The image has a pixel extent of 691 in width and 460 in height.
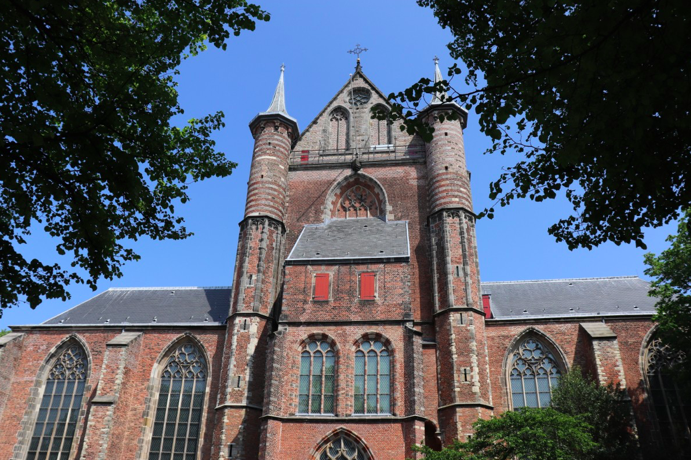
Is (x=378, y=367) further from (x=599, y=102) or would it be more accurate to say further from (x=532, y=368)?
(x=599, y=102)

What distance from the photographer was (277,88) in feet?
101

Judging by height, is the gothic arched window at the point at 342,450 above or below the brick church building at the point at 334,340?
below

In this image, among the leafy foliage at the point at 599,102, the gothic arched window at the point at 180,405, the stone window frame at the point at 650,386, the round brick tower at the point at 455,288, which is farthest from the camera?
the gothic arched window at the point at 180,405

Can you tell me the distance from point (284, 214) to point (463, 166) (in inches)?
356

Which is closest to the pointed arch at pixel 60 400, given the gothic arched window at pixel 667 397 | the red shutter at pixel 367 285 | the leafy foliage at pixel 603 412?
the red shutter at pixel 367 285

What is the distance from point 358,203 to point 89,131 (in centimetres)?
2007

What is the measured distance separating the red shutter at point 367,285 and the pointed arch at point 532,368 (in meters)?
6.40

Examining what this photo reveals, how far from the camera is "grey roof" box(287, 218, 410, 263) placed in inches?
877

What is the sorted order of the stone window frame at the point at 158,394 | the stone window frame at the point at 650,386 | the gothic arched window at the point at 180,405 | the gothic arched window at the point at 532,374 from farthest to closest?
the gothic arched window at the point at 180,405
the stone window frame at the point at 158,394
the gothic arched window at the point at 532,374
the stone window frame at the point at 650,386

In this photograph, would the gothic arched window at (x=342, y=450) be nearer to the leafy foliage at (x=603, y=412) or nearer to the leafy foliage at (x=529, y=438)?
the leafy foliage at (x=529, y=438)

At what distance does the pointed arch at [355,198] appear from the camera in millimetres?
27156

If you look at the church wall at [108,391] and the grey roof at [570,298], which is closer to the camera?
the church wall at [108,391]

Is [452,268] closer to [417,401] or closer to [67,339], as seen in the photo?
[417,401]

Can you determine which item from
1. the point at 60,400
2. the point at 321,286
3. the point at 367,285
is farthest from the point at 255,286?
the point at 60,400
